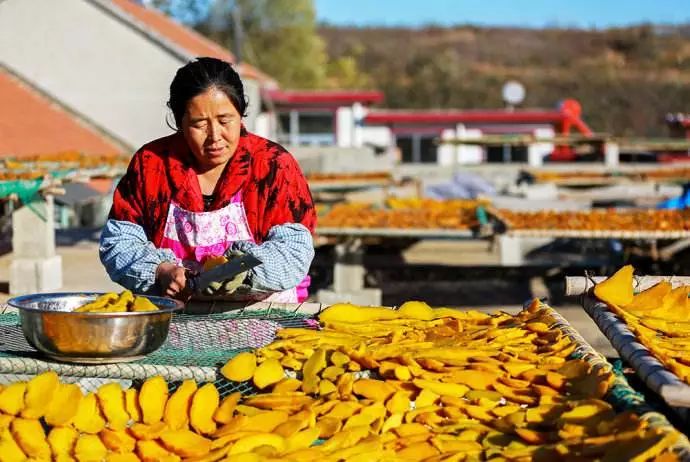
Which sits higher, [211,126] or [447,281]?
[211,126]

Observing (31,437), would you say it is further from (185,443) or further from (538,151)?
(538,151)

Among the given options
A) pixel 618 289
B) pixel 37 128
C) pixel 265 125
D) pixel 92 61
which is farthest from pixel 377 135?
pixel 618 289

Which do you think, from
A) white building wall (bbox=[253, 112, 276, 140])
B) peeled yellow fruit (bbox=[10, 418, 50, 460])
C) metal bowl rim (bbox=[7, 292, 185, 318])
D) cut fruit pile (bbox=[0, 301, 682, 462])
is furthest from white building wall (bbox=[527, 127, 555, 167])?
peeled yellow fruit (bbox=[10, 418, 50, 460])

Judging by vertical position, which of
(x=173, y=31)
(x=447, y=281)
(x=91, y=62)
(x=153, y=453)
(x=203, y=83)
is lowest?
(x=447, y=281)

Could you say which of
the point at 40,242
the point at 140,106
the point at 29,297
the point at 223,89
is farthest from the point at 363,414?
the point at 140,106

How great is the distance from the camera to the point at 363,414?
2285 millimetres

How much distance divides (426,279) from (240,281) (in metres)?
8.30

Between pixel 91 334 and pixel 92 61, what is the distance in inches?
759

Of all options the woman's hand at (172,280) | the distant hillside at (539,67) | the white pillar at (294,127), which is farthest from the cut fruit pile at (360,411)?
the distant hillside at (539,67)

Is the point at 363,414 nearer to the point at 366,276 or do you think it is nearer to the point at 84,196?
the point at 366,276

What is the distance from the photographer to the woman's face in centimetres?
313

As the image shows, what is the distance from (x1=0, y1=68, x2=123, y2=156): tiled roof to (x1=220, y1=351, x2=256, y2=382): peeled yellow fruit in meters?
12.5

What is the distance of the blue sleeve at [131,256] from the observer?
313 centimetres

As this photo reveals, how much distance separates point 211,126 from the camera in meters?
3.15
